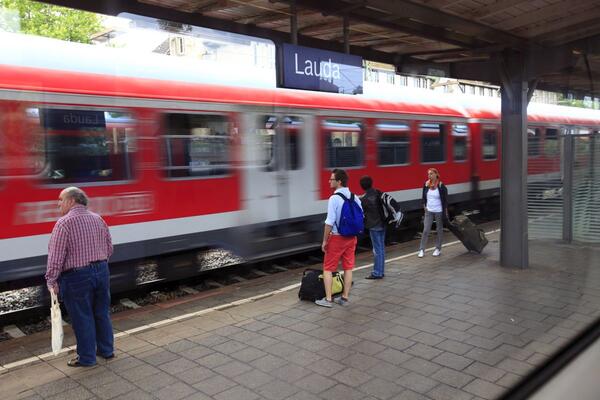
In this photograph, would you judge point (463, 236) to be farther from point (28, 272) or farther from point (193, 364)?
point (28, 272)

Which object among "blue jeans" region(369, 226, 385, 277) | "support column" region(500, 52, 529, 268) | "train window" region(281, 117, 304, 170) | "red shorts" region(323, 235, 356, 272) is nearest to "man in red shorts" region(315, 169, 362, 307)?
"red shorts" region(323, 235, 356, 272)

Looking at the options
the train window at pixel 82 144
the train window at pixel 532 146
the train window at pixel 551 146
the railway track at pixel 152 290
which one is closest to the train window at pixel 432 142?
the train window at pixel 532 146

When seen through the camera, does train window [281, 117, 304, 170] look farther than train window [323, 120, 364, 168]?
No

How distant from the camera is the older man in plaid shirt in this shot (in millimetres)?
3961

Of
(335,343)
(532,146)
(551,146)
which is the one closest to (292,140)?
(335,343)

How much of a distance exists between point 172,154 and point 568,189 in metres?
6.70

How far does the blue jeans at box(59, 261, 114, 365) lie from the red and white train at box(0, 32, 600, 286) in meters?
1.29

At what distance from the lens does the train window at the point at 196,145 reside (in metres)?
6.26

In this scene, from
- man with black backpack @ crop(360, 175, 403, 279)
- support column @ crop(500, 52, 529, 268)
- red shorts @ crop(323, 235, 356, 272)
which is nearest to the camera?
red shorts @ crop(323, 235, 356, 272)

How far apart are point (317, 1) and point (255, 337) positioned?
10.9 ft

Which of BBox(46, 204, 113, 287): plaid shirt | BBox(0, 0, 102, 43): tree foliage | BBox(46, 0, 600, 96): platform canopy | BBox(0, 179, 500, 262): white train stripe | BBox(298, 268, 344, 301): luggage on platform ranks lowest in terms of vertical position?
BBox(298, 268, 344, 301): luggage on platform

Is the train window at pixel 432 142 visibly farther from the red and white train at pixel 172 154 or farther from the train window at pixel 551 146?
the train window at pixel 551 146

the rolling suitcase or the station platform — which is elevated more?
the rolling suitcase

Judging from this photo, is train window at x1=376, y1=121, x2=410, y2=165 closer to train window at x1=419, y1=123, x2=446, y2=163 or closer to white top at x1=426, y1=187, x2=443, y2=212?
train window at x1=419, y1=123, x2=446, y2=163
